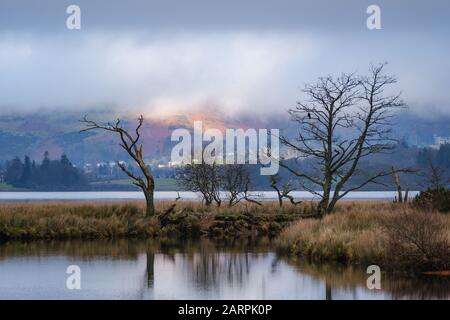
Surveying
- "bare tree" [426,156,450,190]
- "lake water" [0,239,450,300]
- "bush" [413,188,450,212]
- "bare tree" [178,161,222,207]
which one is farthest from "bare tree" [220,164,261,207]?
"lake water" [0,239,450,300]

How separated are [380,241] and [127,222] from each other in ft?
63.7

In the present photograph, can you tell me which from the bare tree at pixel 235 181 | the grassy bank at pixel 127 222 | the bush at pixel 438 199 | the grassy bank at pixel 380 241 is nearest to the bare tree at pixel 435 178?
the bush at pixel 438 199

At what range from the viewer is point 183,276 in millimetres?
29328

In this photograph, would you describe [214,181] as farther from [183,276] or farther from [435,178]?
[183,276]

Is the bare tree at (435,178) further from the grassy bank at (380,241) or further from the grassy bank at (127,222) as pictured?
the grassy bank at (380,241)

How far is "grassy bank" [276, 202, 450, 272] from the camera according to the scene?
27.9 meters

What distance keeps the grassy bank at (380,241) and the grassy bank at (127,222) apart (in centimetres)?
1060

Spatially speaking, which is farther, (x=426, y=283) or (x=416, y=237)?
(x=416, y=237)

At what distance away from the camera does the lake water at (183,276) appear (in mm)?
25000

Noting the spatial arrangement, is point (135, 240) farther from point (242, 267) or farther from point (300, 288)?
point (300, 288)
